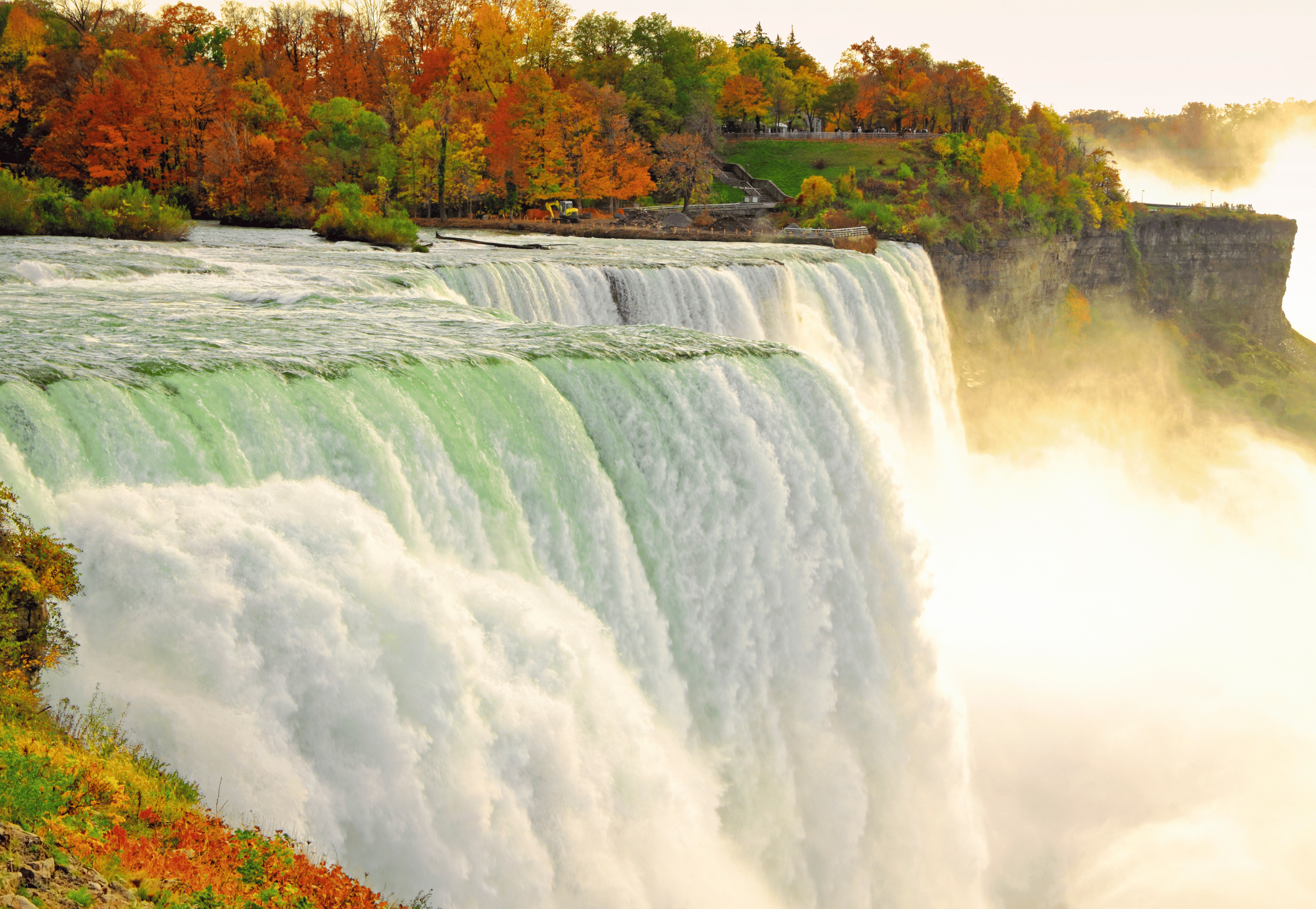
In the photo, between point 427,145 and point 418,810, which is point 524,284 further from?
point 427,145

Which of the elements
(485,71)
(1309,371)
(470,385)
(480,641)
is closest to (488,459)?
(470,385)

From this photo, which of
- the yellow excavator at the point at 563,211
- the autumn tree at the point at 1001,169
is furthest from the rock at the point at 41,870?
the autumn tree at the point at 1001,169

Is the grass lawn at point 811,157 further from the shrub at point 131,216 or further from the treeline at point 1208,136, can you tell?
the treeline at point 1208,136

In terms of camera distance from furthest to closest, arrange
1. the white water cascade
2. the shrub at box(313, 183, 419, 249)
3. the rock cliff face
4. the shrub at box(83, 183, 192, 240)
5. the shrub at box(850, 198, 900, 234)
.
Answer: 1. the shrub at box(850, 198, 900, 234)
2. the rock cliff face
3. the shrub at box(313, 183, 419, 249)
4. the shrub at box(83, 183, 192, 240)
5. the white water cascade

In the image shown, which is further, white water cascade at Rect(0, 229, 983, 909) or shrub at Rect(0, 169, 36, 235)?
shrub at Rect(0, 169, 36, 235)

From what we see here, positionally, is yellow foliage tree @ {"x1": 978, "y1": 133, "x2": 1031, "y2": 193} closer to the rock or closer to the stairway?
the stairway

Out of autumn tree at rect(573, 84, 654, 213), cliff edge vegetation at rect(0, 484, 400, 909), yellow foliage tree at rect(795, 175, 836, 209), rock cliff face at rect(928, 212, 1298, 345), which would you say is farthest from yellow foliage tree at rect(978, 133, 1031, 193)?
cliff edge vegetation at rect(0, 484, 400, 909)

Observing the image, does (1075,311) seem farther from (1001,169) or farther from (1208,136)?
(1208,136)
